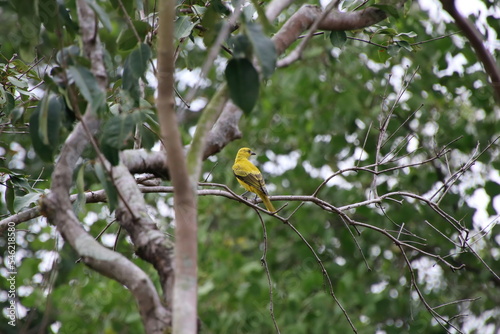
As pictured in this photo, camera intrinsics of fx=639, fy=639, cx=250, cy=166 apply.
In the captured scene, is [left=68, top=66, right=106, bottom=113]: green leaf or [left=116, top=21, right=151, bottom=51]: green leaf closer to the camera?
[left=68, top=66, right=106, bottom=113]: green leaf

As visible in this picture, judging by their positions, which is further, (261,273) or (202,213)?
(202,213)

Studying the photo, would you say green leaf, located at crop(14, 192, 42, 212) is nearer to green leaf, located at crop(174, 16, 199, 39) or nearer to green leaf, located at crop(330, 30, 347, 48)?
green leaf, located at crop(174, 16, 199, 39)

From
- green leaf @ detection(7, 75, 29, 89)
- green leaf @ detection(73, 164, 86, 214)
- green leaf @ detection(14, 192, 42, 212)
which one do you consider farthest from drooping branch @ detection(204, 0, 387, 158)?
green leaf @ detection(7, 75, 29, 89)

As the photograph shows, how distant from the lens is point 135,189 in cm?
207

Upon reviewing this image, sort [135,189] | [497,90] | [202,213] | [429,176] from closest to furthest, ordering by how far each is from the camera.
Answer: [497,90] → [135,189] → [429,176] → [202,213]

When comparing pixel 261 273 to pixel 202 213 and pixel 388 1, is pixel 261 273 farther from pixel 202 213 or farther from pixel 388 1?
pixel 388 1

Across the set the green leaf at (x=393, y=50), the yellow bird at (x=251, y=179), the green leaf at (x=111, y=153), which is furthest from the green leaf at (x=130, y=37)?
the yellow bird at (x=251, y=179)

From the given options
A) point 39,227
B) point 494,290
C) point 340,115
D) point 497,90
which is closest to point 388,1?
point 497,90

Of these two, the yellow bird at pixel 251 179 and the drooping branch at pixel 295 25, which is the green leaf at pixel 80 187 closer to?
the drooping branch at pixel 295 25

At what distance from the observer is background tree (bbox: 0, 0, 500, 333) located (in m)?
1.95

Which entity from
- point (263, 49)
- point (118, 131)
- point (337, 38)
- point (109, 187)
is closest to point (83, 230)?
point (109, 187)

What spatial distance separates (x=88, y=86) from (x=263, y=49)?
590 millimetres

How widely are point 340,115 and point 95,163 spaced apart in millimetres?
5936

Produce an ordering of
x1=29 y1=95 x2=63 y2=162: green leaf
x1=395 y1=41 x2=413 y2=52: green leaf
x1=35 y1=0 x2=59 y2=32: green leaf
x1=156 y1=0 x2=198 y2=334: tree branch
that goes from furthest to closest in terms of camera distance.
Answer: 1. x1=395 y1=41 x2=413 y2=52: green leaf
2. x1=35 y1=0 x2=59 y2=32: green leaf
3. x1=29 y1=95 x2=63 y2=162: green leaf
4. x1=156 y1=0 x2=198 y2=334: tree branch
